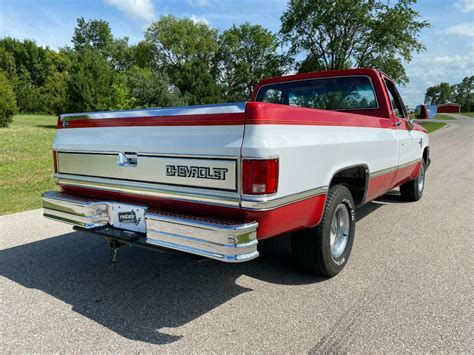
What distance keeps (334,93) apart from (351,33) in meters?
33.1

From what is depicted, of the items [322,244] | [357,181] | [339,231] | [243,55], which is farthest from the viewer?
[243,55]

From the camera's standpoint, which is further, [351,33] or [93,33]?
[93,33]

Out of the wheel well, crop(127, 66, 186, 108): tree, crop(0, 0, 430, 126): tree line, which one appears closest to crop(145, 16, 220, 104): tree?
crop(0, 0, 430, 126): tree line

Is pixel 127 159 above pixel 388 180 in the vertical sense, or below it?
above

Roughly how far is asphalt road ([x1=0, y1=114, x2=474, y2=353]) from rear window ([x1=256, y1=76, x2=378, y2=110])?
1.68m

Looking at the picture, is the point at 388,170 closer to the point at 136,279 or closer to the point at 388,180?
the point at 388,180

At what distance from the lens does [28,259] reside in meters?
4.01

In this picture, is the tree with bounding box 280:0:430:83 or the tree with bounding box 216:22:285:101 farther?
the tree with bounding box 216:22:285:101

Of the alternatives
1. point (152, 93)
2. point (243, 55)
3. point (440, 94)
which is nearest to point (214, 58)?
point (243, 55)

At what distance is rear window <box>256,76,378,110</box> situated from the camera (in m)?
4.70

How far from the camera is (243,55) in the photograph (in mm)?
57062

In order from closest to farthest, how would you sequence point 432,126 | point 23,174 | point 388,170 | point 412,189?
point 388,170, point 412,189, point 23,174, point 432,126

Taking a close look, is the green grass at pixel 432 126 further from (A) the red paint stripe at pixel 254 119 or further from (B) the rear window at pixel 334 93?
(A) the red paint stripe at pixel 254 119

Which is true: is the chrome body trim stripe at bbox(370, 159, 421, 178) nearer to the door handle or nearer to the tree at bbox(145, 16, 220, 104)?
the door handle
